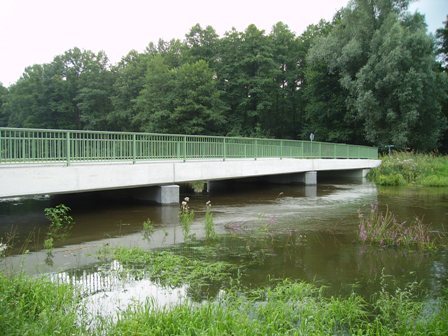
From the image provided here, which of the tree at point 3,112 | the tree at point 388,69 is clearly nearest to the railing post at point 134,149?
the tree at point 388,69

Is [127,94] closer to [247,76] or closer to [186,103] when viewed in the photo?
[186,103]

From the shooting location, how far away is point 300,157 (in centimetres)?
2359

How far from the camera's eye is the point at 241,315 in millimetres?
4250

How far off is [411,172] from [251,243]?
21.1 m

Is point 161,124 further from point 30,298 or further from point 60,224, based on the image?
point 30,298

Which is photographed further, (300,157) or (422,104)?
(422,104)

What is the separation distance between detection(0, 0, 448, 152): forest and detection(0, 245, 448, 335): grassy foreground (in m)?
30.9

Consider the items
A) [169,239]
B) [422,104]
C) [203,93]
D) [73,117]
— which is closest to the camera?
[169,239]

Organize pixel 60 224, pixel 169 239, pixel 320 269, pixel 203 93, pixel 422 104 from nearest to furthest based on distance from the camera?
pixel 320 269
pixel 169 239
pixel 60 224
pixel 422 104
pixel 203 93

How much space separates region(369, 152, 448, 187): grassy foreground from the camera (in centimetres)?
2481

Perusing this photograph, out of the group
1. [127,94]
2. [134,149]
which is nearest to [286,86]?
[127,94]

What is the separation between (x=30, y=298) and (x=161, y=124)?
34436 millimetres

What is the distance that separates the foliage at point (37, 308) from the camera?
3.80 m

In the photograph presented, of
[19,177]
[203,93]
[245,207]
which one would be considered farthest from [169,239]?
[203,93]
